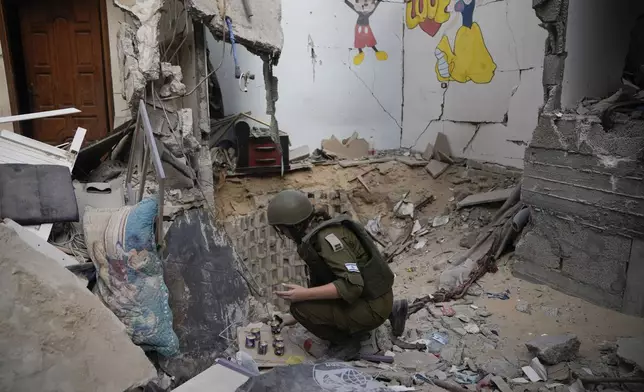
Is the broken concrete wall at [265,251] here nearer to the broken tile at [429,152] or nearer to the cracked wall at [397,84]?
the cracked wall at [397,84]

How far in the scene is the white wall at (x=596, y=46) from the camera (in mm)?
4145

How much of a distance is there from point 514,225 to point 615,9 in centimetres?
214

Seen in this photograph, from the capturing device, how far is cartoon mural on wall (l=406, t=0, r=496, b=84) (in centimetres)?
659

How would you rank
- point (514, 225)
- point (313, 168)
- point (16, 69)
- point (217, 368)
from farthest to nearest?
point (313, 168), point (16, 69), point (514, 225), point (217, 368)

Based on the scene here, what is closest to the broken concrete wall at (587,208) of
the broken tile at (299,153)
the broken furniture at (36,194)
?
the broken tile at (299,153)

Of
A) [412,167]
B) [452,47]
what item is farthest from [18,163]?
[452,47]

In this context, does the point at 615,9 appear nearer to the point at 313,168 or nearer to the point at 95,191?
the point at 313,168

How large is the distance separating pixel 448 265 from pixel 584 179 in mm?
1740

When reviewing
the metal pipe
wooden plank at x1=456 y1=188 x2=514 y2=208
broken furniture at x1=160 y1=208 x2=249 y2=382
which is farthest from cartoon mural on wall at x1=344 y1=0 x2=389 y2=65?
broken furniture at x1=160 y1=208 x2=249 y2=382

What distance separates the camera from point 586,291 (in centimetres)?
394

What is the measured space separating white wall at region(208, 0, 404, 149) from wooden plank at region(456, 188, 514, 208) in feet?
8.03

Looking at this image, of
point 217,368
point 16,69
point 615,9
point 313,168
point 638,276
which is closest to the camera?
point 217,368

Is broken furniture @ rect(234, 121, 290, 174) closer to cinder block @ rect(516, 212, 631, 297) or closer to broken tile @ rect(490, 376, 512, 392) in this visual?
cinder block @ rect(516, 212, 631, 297)

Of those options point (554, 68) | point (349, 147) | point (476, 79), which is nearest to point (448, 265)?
point (554, 68)
